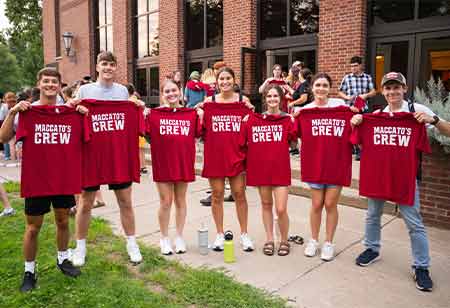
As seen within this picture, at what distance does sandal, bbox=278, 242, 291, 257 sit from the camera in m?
4.25

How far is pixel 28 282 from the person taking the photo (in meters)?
3.54

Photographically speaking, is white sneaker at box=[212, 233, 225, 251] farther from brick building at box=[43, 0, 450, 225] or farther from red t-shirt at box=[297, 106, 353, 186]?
brick building at box=[43, 0, 450, 225]

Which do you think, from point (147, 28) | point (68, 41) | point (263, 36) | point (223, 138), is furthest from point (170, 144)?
point (68, 41)

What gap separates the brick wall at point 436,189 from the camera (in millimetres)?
4938

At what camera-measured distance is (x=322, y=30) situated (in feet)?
29.3

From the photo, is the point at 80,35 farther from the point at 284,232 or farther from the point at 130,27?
the point at 284,232

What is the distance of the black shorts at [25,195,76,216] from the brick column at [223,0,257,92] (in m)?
7.90

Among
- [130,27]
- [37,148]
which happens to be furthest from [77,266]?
[130,27]

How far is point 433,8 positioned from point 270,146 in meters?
5.62

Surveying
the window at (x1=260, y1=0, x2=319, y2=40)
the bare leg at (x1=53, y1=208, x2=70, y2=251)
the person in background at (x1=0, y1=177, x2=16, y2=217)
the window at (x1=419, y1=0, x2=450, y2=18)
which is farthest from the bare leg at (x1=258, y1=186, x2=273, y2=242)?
the window at (x1=260, y1=0, x2=319, y2=40)

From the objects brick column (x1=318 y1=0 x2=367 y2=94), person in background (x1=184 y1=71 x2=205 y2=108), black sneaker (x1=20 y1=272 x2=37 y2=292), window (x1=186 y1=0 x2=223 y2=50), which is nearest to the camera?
black sneaker (x1=20 y1=272 x2=37 y2=292)

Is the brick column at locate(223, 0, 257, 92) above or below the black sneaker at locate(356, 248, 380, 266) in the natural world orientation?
above

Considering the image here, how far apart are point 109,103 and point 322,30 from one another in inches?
258

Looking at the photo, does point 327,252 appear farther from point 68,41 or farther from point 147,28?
point 68,41
